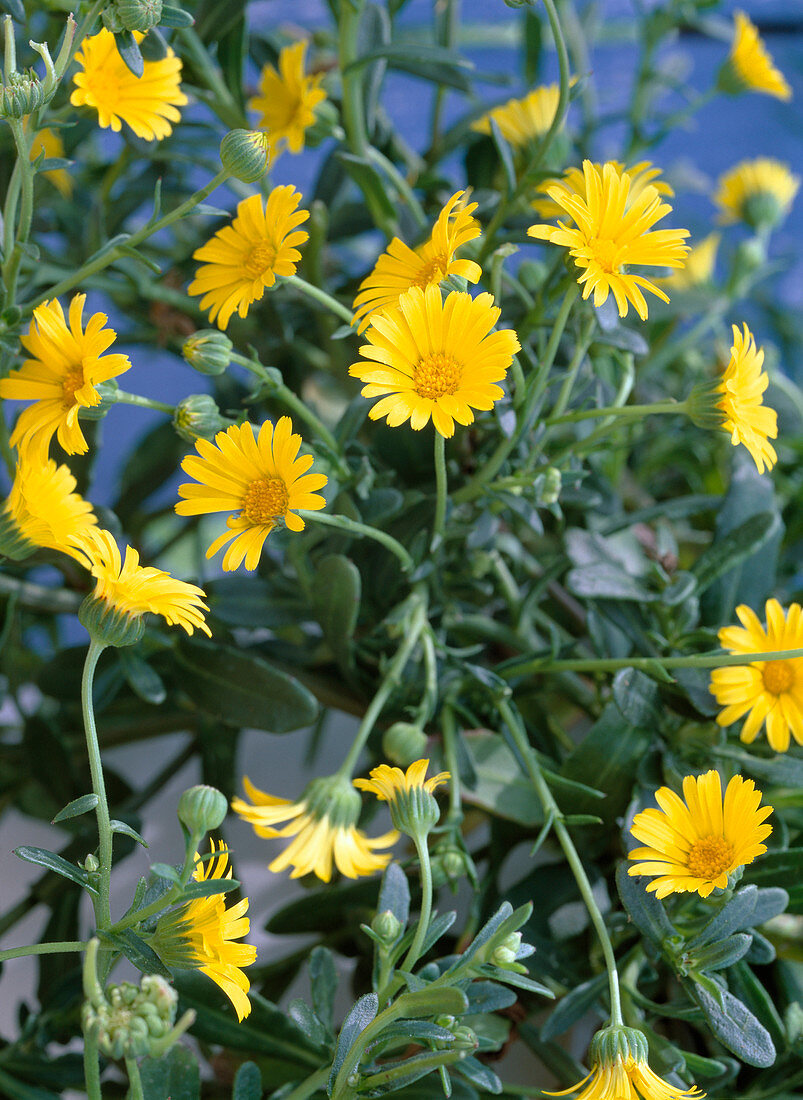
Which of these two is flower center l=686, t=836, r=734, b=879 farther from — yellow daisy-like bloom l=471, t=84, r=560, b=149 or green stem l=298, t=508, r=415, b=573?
yellow daisy-like bloom l=471, t=84, r=560, b=149

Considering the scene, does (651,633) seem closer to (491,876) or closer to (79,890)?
(491,876)

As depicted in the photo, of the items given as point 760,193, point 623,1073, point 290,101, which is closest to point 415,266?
point 290,101

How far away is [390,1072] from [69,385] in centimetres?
25

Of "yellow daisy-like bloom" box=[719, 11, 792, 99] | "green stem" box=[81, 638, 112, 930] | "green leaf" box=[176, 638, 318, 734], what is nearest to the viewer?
"green stem" box=[81, 638, 112, 930]

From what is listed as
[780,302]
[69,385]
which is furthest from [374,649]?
[780,302]

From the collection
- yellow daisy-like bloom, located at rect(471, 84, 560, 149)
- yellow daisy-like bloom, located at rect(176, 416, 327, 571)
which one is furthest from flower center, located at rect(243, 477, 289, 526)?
yellow daisy-like bloom, located at rect(471, 84, 560, 149)

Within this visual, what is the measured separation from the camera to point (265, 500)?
33cm

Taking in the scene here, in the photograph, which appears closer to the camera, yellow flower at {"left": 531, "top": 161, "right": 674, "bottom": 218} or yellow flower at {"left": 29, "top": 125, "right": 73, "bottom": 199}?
yellow flower at {"left": 531, "top": 161, "right": 674, "bottom": 218}

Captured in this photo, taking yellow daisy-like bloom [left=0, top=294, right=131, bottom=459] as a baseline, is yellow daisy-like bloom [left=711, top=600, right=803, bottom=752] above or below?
below

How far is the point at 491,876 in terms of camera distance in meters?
0.46

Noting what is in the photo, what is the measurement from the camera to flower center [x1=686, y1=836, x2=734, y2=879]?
0.31 meters

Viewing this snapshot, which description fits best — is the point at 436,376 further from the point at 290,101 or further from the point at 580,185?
the point at 290,101

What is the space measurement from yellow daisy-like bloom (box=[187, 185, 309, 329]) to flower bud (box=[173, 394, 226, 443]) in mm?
31

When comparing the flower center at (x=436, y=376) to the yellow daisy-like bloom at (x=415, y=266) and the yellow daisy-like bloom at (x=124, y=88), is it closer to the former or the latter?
the yellow daisy-like bloom at (x=415, y=266)
